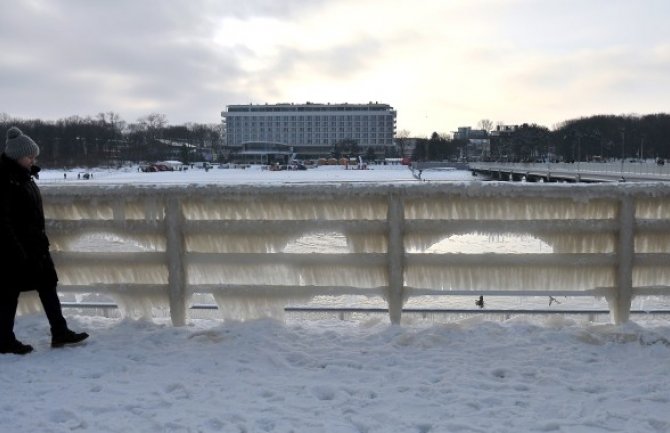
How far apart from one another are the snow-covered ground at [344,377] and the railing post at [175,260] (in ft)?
0.59

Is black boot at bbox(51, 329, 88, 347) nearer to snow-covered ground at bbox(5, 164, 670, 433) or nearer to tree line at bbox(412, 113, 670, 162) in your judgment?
snow-covered ground at bbox(5, 164, 670, 433)

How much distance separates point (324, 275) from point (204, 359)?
4.38 ft

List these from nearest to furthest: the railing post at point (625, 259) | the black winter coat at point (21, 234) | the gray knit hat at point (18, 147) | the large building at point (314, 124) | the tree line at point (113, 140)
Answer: the black winter coat at point (21, 234)
the gray knit hat at point (18, 147)
the railing post at point (625, 259)
the tree line at point (113, 140)
the large building at point (314, 124)

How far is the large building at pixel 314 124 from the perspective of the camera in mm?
193750

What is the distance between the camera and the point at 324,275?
5.61 metres

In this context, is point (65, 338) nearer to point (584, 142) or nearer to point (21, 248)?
point (21, 248)

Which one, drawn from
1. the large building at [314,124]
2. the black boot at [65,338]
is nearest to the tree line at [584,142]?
the large building at [314,124]

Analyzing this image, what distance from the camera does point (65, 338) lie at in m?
5.14

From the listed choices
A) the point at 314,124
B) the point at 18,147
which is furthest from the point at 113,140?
the point at 18,147

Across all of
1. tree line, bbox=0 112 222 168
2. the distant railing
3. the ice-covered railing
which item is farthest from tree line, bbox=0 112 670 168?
the ice-covered railing

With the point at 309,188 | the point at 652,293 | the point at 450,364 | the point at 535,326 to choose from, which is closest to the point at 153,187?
the point at 309,188

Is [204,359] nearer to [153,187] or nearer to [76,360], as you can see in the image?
[76,360]

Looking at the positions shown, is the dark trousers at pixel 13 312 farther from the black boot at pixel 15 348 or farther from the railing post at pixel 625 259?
the railing post at pixel 625 259

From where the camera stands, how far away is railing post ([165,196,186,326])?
5605 mm
